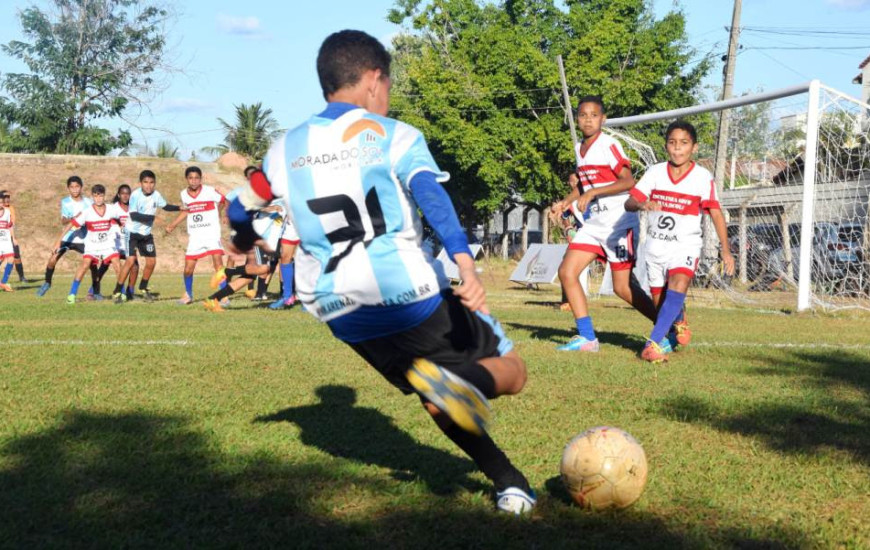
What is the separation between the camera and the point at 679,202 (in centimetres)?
852

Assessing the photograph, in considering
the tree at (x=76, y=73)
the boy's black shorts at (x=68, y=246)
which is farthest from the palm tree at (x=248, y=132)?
the boy's black shorts at (x=68, y=246)

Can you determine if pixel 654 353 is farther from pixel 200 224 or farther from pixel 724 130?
pixel 724 130

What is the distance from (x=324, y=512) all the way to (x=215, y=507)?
453 millimetres

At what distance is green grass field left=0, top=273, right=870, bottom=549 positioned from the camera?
3455 millimetres

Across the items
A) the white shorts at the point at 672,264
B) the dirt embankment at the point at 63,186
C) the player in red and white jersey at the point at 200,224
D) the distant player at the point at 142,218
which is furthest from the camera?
the dirt embankment at the point at 63,186

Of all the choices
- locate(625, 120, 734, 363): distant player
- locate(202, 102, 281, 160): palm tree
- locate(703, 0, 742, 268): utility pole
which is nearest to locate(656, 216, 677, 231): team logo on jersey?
locate(625, 120, 734, 363): distant player

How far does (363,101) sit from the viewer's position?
139 inches

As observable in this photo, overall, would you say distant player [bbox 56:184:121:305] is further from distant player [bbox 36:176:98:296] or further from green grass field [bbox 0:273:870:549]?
green grass field [bbox 0:273:870:549]

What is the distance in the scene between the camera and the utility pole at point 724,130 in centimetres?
1857

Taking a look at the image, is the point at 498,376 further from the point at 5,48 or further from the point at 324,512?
the point at 5,48

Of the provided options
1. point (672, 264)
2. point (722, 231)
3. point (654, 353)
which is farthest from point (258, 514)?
point (722, 231)

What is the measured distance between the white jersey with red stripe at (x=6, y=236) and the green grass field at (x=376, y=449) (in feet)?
40.6

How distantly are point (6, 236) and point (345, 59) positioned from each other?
1893 centimetres

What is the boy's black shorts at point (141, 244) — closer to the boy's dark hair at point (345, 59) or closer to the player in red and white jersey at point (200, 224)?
the player in red and white jersey at point (200, 224)
